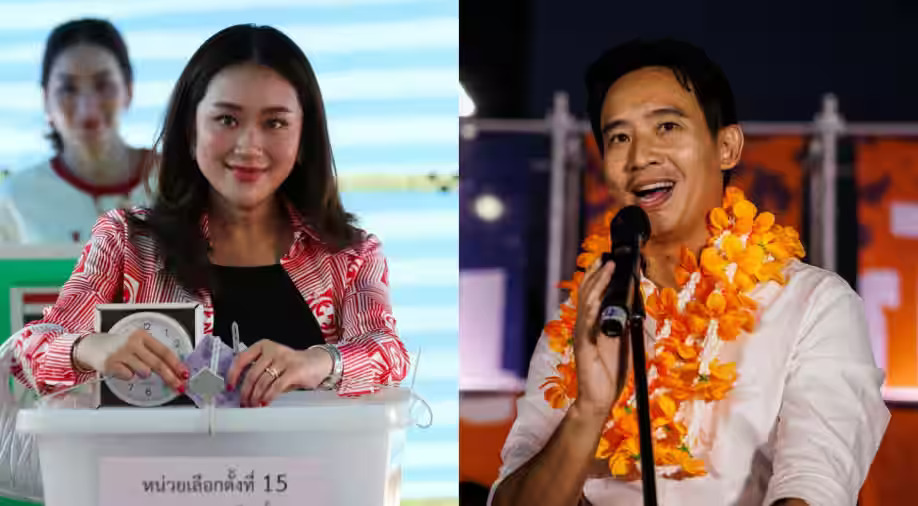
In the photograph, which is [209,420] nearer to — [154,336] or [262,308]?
[154,336]

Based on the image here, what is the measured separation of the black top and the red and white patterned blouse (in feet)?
0.07

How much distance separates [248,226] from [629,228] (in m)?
1.20

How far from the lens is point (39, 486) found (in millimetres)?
2566

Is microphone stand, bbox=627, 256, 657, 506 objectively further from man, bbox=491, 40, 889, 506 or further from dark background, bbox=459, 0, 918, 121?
dark background, bbox=459, 0, 918, 121

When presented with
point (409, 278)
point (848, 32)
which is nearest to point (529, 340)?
point (409, 278)

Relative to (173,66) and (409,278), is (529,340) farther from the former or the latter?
(173,66)

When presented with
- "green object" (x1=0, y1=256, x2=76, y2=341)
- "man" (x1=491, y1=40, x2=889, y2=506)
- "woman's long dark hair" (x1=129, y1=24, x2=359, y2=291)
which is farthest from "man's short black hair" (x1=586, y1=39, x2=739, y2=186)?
"green object" (x1=0, y1=256, x2=76, y2=341)

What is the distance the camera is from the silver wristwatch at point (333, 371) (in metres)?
2.42

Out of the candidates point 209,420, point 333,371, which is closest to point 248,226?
point 333,371

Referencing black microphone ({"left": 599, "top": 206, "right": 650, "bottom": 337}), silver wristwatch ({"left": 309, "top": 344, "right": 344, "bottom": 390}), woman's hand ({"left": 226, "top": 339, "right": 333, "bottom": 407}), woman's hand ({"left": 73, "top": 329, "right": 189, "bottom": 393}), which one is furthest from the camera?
silver wristwatch ({"left": 309, "top": 344, "right": 344, "bottom": 390})

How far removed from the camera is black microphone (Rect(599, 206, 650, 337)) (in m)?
1.76

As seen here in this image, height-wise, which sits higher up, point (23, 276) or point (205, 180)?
point (205, 180)

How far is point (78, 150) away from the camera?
3.22m

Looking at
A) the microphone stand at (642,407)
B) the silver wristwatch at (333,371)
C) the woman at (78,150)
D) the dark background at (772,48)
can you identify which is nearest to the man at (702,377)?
the dark background at (772,48)
